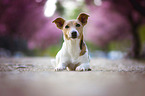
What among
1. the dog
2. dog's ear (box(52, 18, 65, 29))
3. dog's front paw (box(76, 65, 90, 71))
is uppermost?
dog's ear (box(52, 18, 65, 29))

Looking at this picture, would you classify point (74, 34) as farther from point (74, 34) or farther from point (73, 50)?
point (73, 50)

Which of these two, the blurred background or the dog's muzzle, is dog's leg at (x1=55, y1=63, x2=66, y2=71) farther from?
the blurred background

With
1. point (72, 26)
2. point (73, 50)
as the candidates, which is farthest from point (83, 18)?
point (73, 50)

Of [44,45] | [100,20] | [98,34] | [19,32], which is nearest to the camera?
[19,32]

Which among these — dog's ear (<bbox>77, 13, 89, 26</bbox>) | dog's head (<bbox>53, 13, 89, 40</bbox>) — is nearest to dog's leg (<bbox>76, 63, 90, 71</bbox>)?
dog's head (<bbox>53, 13, 89, 40</bbox>)

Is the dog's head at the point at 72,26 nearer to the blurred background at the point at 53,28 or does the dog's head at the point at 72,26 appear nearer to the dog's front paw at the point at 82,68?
the dog's front paw at the point at 82,68

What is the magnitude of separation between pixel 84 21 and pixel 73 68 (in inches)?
35.4

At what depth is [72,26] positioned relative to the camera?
311 centimetres

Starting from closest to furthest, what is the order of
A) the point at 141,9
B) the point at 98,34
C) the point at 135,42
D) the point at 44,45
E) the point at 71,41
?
the point at 71,41 → the point at 141,9 → the point at 135,42 → the point at 98,34 → the point at 44,45

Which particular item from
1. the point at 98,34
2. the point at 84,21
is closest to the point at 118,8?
the point at 98,34

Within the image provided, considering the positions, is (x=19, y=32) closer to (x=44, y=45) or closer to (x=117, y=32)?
(x=44, y=45)

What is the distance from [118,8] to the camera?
1117 centimetres

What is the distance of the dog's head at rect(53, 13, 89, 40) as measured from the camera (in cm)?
299

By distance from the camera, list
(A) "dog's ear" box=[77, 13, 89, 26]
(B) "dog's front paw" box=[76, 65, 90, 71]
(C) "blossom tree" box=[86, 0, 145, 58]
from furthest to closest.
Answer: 1. (C) "blossom tree" box=[86, 0, 145, 58]
2. (A) "dog's ear" box=[77, 13, 89, 26]
3. (B) "dog's front paw" box=[76, 65, 90, 71]
